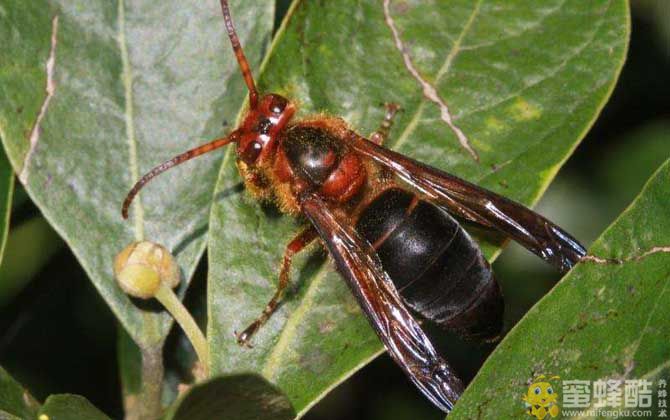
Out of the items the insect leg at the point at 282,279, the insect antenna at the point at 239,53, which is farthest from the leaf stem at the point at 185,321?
the insect antenna at the point at 239,53

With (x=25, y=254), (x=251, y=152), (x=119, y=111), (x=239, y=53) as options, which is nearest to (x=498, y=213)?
(x=251, y=152)

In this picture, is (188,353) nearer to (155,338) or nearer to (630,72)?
(155,338)

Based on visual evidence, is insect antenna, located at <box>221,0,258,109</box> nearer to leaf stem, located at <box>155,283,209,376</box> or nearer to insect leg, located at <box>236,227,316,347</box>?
insect leg, located at <box>236,227,316,347</box>

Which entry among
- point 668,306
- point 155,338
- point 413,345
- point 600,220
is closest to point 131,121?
point 155,338

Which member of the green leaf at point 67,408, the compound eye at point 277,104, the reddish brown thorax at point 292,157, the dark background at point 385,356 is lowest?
the dark background at point 385,356

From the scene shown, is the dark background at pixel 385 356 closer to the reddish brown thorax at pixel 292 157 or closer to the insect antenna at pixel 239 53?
the reddish brown thorax at pixel 292 157

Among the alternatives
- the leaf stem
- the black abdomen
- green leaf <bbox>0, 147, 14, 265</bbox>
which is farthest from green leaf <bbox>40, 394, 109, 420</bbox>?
the black abdomen

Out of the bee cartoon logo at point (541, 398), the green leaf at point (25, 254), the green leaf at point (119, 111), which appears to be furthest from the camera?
the green leaf at point (25, 254)
